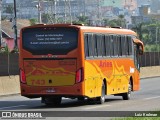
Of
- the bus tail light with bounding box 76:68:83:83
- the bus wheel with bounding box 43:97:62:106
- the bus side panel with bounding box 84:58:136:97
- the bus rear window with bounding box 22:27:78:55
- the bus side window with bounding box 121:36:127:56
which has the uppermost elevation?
the bus rear window with bounding box 22:27:78:55

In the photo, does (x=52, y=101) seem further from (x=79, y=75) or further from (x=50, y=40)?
(x=50, y=40)

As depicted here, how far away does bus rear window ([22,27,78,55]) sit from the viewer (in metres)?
25.9

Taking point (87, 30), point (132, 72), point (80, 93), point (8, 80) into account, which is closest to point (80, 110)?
point (80, 93)

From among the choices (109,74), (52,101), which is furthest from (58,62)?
(109,74)

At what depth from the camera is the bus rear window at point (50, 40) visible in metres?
25.9

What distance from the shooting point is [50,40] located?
26109 mm

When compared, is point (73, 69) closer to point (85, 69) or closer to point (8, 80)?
point (85, 69)

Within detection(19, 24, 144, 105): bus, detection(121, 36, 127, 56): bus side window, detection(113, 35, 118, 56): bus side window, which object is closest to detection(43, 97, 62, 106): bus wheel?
detection(19, 24, 144, 105): bus

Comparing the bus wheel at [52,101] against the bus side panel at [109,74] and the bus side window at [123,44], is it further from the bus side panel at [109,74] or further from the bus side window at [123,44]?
the bus side window at [123,44]

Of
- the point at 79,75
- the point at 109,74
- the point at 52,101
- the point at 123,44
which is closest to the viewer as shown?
the point at 79,75

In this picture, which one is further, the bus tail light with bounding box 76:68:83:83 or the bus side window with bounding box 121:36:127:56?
the bus side window with bounding box 121:36:127:56

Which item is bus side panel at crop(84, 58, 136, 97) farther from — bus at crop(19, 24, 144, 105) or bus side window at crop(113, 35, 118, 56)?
bus side window at crop(113, 35, 118, 56)

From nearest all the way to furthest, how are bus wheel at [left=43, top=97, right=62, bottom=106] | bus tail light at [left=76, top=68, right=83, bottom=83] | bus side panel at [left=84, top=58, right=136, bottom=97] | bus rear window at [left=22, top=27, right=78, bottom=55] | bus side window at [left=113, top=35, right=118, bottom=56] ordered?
bus tail light at [left=76, top=68, right=83, bottom=83], bus rear window at [left=22, top=27, right=78, bottom=55], bus side panel at [left=84, top=58, right=136, bottom=97], bus wheel at [left=43, top=97, right=62, bottom=106], bus side window at [left=113, top=35, right=118, bottom=56]

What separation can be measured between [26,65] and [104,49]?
12.0 feet
